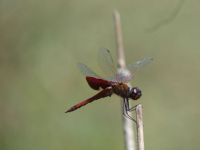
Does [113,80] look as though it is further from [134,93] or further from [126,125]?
[126,125]

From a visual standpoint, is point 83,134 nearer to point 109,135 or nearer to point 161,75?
point 109,135

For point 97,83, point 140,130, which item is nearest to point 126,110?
point 97,83

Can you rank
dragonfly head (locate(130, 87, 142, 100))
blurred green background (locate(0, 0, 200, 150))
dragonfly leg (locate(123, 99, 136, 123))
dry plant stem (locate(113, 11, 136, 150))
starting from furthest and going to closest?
1. blurred green background (locate(0, 0, 200, 150))
2. dragonfly head (locate(130, 87, 142, 100))
3. dragonfly leg (locate(123, 99, 136, 123))
4. dry plant stem (locate(113, 11, 136, 150))

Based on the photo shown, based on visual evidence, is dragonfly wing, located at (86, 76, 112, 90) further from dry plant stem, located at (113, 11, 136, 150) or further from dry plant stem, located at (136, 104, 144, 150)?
dry plant stem, located at (136, 104, 144, 150)

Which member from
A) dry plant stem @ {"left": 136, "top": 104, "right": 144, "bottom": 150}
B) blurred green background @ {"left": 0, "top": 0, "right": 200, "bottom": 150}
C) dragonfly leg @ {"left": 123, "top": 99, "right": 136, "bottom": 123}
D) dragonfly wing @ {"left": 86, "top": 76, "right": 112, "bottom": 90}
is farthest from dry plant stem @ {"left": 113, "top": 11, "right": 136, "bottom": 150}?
blurred green background @ {"left": 0, "top": 0, "right": 200, "bottom": 150}

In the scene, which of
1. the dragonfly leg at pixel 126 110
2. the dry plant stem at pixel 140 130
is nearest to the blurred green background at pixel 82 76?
the dragonfly leg at pixel 126 110
